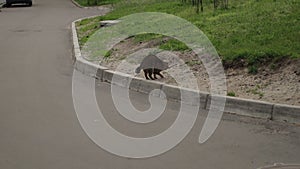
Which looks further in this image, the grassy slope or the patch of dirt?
the grassy slope

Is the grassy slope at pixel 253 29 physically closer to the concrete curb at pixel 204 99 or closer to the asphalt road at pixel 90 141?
the concrete curb at pixel 204 99

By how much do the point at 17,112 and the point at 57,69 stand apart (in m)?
4.02

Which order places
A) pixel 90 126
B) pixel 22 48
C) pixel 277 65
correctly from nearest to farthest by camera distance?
1. pixel 90 126
2. pixel 277 65
3. pixel 22 48

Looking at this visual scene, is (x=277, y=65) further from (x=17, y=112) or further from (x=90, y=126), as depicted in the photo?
(x=17, y=112)

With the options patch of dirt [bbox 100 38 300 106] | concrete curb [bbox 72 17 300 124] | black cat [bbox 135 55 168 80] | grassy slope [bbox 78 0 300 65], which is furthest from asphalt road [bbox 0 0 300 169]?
grassy slope [bbox 78 0 300 65]

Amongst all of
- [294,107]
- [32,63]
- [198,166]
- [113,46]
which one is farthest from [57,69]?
[198,166]

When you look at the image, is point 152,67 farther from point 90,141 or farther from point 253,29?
point 253,29

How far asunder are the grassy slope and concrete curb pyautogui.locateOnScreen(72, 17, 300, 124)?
1.51m

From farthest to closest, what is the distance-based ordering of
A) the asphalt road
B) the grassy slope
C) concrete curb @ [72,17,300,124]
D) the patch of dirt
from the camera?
the grassy slope, the patch of dirt, concrete curb @ [72,17,300,124], the asphalt road

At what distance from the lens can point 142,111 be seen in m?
7.97

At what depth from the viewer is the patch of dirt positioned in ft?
26.3

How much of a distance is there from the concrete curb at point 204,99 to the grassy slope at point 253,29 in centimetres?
151

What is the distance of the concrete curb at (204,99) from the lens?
7302 mm

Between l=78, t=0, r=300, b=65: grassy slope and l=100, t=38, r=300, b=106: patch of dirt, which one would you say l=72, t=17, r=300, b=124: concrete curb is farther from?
l=78, t=0, r=300, b=65: grassy slope
